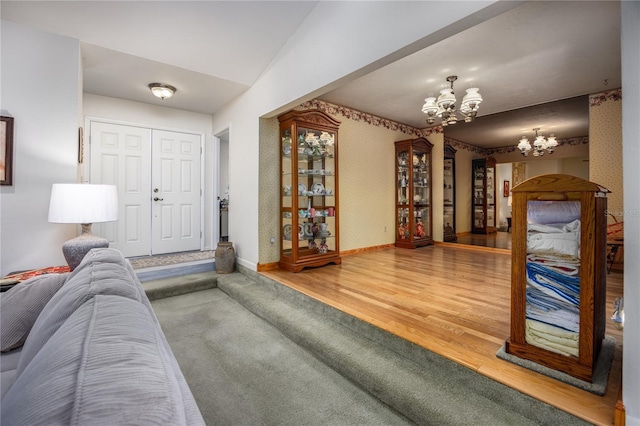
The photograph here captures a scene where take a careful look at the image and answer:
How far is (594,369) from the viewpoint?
1582 mm

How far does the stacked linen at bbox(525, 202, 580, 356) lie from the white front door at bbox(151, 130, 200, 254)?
4748 millimetres

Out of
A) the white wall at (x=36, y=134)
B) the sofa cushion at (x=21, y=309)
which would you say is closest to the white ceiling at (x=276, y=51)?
the white wall at (x=36, y=134)

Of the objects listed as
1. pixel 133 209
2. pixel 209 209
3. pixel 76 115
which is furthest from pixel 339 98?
pixel 133 209

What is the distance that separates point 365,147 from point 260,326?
361 cm

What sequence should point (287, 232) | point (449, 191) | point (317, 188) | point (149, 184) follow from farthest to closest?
point (449, 191)
point (149, 184)
point (317, 188)
point (287, 232)

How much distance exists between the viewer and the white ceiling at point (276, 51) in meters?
2.57

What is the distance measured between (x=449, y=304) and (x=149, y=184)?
177 inches

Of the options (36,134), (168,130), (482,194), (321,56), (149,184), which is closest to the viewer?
(36,134)

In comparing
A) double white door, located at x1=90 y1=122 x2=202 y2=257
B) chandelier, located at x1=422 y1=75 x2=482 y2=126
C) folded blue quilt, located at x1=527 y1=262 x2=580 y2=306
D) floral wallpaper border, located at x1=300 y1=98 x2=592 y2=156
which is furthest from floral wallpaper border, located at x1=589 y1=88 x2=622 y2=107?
double white door, located at x1=90 y1=122 x2=202 y2=257

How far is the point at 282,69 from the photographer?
337 cm

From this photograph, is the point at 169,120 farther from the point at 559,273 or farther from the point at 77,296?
the point at 559,273

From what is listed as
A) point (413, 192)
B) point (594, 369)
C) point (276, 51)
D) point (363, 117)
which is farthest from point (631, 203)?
point (413, 192)

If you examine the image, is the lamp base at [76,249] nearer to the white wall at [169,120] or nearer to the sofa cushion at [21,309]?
the sofa cushion at [21,309]

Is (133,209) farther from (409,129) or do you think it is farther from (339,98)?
(409,129)
